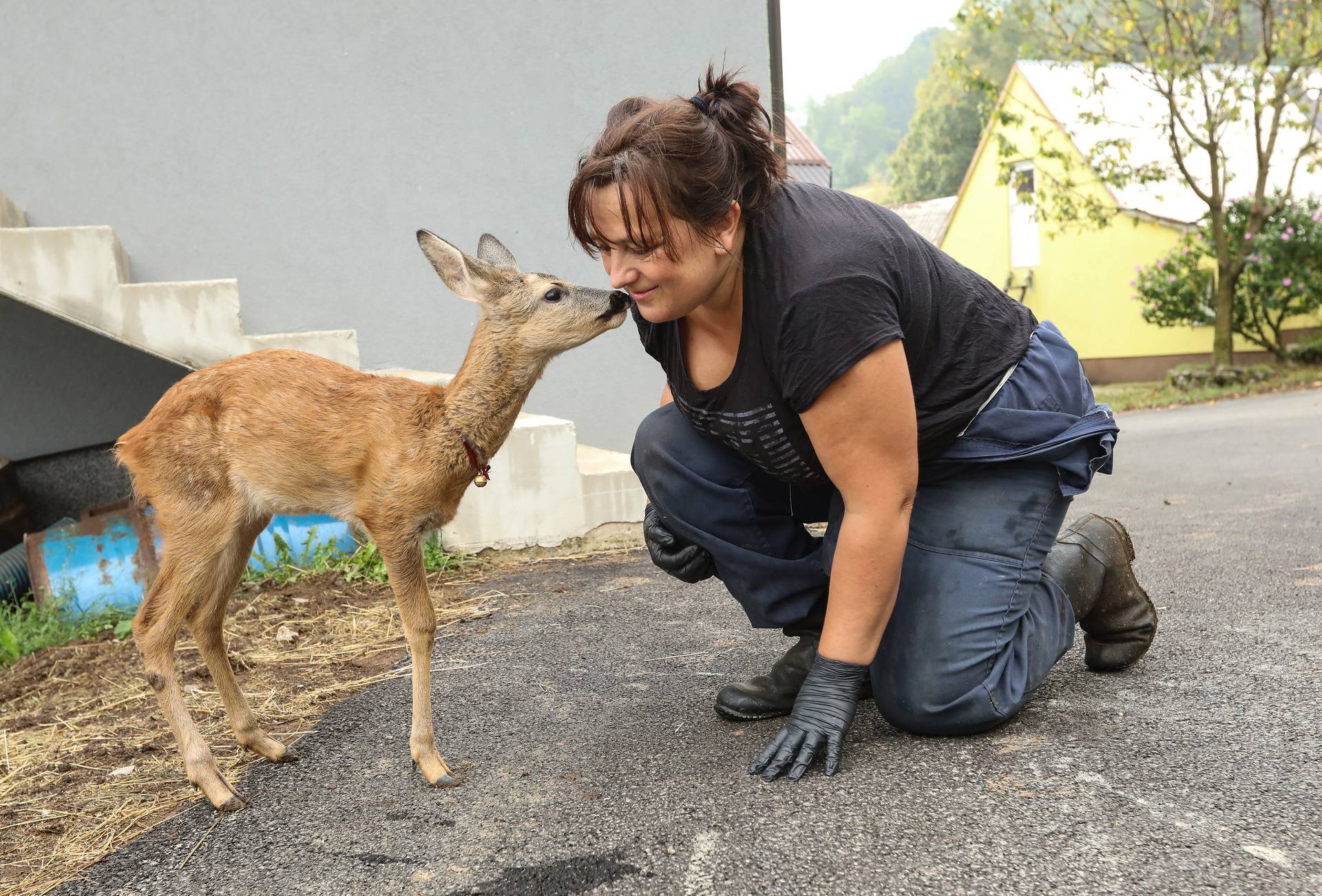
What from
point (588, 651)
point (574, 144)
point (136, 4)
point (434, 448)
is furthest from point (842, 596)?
point (136, 4)

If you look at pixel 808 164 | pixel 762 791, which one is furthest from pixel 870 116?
pixel 762 791

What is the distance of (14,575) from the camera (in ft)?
18.0

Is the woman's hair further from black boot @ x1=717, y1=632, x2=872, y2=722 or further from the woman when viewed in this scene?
black boot @ x1=717, y1=632, x2=872, y2=722

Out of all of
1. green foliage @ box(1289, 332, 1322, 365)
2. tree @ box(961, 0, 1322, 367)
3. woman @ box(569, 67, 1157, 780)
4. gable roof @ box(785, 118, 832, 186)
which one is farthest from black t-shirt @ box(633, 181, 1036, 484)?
gable roof @ box(785, 118, 832, 186)

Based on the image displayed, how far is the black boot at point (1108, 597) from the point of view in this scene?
302 cm

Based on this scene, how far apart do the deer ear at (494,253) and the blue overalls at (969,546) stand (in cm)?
94

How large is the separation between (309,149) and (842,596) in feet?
15.8

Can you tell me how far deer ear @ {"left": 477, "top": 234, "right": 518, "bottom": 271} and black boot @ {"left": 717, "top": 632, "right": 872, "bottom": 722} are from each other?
145cm

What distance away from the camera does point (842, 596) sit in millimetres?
2516

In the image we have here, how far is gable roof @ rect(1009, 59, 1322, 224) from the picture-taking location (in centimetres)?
1767

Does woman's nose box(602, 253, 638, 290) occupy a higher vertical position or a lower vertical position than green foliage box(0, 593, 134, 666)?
higher

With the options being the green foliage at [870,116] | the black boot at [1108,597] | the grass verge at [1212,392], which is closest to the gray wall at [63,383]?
the black boot at [1108,597]

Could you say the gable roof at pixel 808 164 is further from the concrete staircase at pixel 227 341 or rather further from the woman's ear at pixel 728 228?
the woman's ear at pixel 728 228

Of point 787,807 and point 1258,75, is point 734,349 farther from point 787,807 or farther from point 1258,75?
point 1258,75
